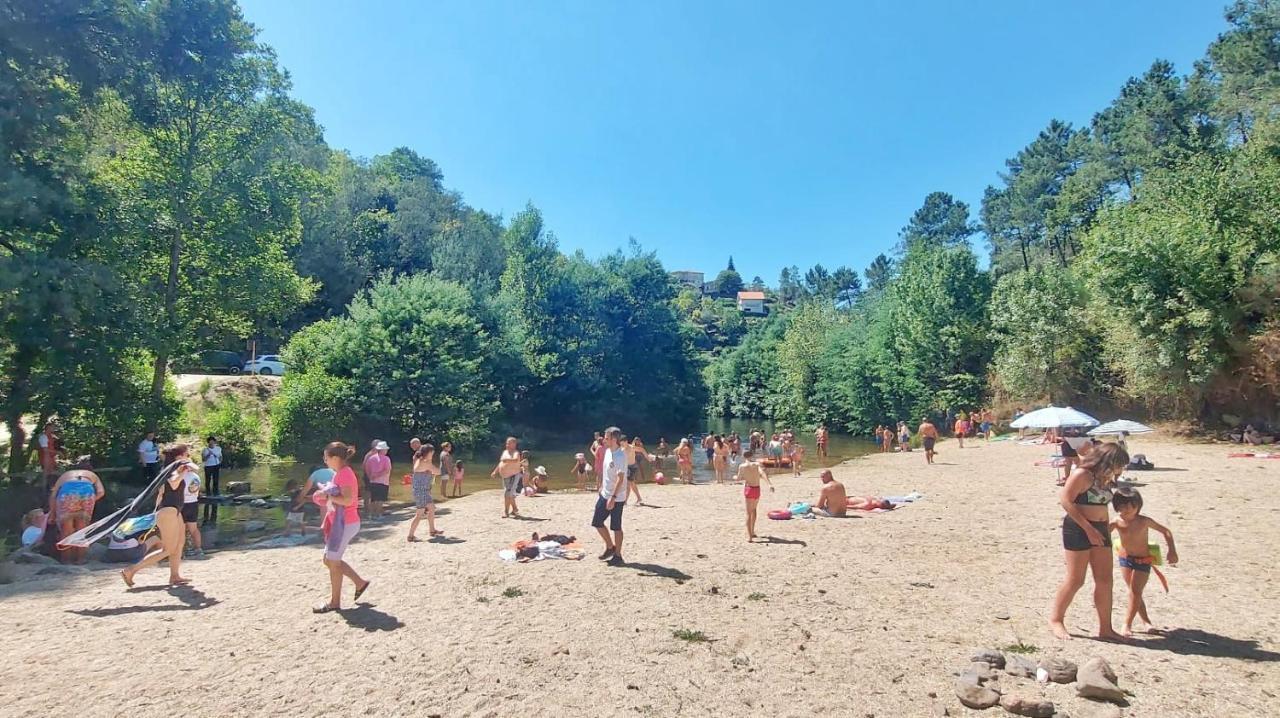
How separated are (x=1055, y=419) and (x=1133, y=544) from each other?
1572 cm

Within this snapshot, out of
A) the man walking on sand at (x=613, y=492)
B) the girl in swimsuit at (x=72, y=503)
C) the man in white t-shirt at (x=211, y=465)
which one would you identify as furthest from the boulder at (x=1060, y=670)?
the man in white t-shirt at (x=211, y=465)

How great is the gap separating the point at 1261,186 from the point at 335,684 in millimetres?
35062

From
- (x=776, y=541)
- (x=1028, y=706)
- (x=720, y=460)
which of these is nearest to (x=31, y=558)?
(x=776, y=541)

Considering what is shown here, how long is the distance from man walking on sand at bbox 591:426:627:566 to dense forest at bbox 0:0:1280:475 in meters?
13.3

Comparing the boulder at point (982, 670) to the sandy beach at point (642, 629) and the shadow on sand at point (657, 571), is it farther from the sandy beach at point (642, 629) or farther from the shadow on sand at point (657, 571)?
the shadow on sand at point (657, 571)

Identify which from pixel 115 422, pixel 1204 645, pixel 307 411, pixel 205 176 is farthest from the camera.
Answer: pixel 307 411

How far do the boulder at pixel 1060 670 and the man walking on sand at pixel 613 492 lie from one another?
5659 millimetres

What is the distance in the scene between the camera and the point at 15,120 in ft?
47.5

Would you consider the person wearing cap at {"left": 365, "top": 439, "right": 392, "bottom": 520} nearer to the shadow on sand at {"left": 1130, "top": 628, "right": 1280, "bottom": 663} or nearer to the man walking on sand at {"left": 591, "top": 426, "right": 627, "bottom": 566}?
the man walking on sand at {"left": 591, "top": 426, "right": 627, "bottom": 566}

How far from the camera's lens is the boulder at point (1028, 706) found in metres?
5.18

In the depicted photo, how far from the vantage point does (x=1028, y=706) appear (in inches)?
207

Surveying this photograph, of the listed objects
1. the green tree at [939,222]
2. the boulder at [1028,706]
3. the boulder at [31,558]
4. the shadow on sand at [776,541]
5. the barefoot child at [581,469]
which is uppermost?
the green tree at [939,222]

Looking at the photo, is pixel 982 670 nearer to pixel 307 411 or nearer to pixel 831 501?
pixel 831 501

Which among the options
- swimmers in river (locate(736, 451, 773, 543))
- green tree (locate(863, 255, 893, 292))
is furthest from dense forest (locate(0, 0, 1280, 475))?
green tree (locate(863, 255, 893, 292))
